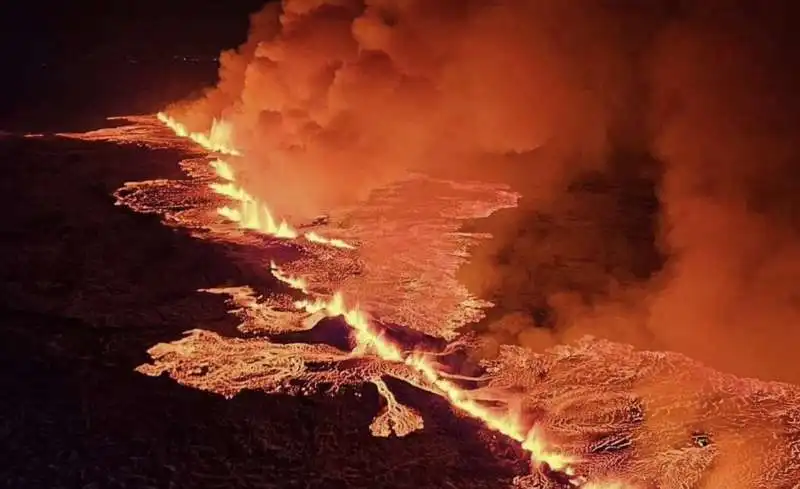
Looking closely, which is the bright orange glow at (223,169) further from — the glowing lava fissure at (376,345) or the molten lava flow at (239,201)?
the glowing lava fissure at (376,345)

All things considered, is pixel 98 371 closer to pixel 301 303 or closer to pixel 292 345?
pixel 292 345

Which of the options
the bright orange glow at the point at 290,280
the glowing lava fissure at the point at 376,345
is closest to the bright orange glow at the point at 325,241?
the glowing lava fissure at the point at 376,345

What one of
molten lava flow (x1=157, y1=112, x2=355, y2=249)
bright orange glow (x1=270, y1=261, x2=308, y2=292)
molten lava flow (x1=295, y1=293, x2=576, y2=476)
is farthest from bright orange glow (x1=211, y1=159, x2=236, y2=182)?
molten lava flow (x1=295, y1=293, x2=576, y2=476)

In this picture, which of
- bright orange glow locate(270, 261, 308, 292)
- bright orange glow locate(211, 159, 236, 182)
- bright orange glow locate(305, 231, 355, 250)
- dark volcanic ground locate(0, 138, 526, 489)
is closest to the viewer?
dark volcanic ground locate(0, 138, 526, 489)

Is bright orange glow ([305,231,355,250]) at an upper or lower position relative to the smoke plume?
lower

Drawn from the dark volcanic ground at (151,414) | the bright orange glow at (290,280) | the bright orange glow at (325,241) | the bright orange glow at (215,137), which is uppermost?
the bright orange glow at (215,137)

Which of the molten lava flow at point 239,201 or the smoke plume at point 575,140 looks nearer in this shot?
the smoke plume at point 575,140

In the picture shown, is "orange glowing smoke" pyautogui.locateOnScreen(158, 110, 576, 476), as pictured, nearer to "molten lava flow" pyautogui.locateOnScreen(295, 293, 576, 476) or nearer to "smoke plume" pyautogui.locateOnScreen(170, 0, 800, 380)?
"molten lava flow" pyautogui.locateOnScreen(295, 293, 576, 476)
